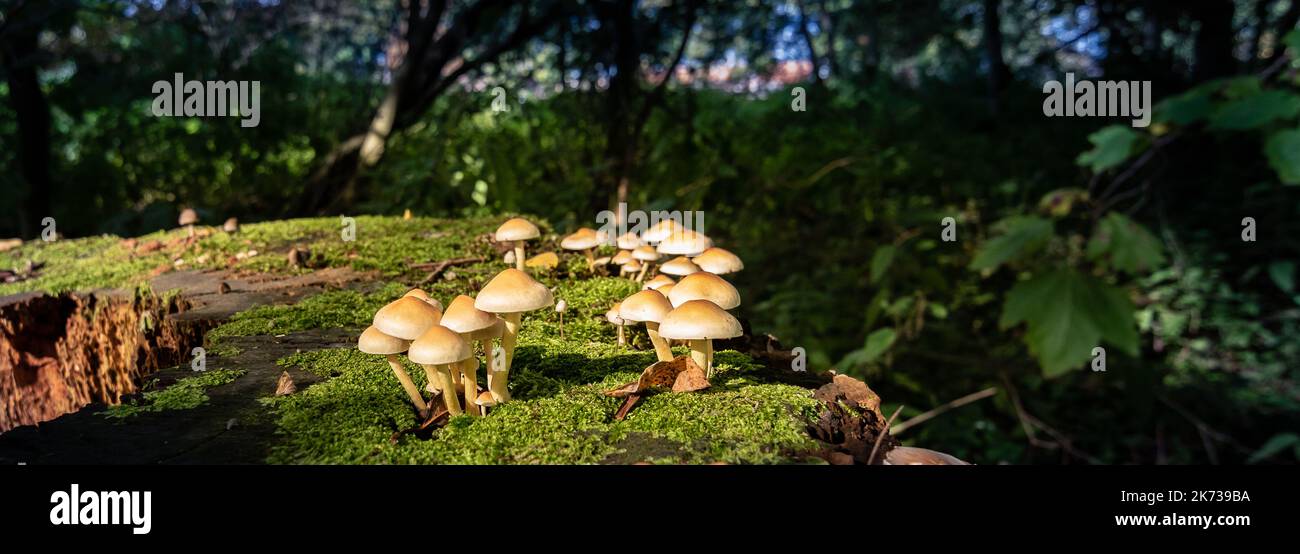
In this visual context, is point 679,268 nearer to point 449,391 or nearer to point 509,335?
point 509,335

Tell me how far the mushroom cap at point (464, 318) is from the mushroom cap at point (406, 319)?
1.8 inches

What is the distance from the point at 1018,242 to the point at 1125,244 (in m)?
0.33

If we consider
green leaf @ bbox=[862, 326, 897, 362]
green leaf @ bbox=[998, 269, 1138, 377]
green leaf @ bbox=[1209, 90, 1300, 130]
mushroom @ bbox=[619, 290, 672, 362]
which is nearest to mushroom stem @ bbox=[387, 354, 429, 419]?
mushroom @ bbox=[619, 290, 672, 362]

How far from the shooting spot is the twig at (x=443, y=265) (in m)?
3.33

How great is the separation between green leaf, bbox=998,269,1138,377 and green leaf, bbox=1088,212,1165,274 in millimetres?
228

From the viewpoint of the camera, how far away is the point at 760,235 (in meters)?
7.48

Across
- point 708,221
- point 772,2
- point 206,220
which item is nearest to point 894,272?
point 708,221

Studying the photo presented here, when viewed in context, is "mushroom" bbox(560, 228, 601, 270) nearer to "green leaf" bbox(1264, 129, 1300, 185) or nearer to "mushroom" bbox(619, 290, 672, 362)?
"mushroom" bbox(619, 290, 672, 362)

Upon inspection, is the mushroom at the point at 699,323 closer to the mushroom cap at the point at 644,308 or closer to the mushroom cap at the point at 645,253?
the mushroom cap at the point at 644,308

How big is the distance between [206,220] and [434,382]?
19.8 ft

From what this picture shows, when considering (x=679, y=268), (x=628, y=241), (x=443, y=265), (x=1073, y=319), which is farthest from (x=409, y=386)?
(x=1073, y=319)

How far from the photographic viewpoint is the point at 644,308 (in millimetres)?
2010

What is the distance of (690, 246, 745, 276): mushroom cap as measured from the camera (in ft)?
8.65
